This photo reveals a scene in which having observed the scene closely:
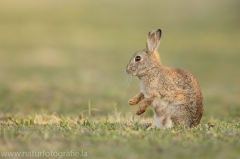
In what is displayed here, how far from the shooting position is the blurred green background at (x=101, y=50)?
13.6 meters

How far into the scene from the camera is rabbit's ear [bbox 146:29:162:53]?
8930 mm

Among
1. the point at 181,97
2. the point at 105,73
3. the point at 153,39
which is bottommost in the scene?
the point at 181,97

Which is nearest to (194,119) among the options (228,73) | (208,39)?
(228,73)

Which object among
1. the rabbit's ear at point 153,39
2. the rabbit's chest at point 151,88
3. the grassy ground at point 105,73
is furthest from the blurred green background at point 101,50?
the rabbit's chest at point 151,88

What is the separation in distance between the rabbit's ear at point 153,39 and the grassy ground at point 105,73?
1.32 metres

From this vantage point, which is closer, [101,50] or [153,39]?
[153,39]

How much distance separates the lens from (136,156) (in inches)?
233

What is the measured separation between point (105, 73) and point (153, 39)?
12.6 metres

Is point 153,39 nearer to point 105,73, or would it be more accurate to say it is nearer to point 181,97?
point 181,97

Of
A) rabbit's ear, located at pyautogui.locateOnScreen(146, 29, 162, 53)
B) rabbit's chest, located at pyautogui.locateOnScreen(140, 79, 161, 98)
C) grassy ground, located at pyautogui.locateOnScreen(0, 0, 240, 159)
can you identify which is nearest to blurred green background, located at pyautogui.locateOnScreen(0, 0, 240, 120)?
grassy ground, located at pyautogui.locateOnScreen(0, 0, 240, 159)

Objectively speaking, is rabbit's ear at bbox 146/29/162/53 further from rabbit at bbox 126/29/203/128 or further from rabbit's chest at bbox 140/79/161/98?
rabbit's chest at bbox 140/79/161/98

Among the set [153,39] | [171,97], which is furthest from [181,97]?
[153,39]

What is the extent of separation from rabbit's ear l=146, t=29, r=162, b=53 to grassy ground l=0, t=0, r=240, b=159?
132 cm

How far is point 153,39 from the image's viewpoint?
29.5ft
